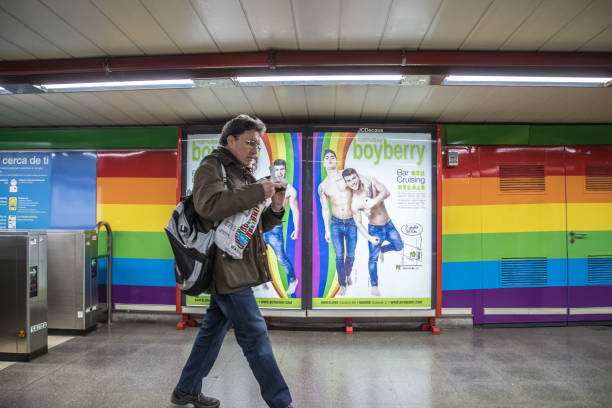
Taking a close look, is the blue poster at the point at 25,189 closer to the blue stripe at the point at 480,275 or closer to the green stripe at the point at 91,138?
the green stripe at the point at 91,138

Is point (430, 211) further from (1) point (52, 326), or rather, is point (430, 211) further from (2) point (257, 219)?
(1) point (52, 326)

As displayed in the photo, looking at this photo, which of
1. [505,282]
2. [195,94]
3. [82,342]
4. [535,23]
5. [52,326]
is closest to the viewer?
[535,23]

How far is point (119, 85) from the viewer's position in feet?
10.2

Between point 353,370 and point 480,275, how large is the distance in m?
2.30

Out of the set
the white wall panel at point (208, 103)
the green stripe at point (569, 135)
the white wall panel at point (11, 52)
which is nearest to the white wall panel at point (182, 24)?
the white wall panel at point (208, 103)

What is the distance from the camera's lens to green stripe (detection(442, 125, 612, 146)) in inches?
174

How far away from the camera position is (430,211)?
419 cm

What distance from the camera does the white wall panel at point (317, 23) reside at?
2.16 meters

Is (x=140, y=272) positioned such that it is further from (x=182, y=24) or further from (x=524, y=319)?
(x=524, y=319)

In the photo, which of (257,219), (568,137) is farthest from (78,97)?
(568,137)

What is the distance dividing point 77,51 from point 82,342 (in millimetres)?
2906

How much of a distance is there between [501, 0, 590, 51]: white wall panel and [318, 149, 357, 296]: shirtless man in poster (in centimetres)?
207

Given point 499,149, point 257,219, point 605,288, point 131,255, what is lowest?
point 605,288

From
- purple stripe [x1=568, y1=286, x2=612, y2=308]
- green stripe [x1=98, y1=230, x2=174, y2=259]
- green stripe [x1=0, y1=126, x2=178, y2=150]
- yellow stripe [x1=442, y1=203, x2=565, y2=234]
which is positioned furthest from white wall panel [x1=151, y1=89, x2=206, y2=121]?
purple stripe [x1=568, y1=286, x2=612, y2=308]
